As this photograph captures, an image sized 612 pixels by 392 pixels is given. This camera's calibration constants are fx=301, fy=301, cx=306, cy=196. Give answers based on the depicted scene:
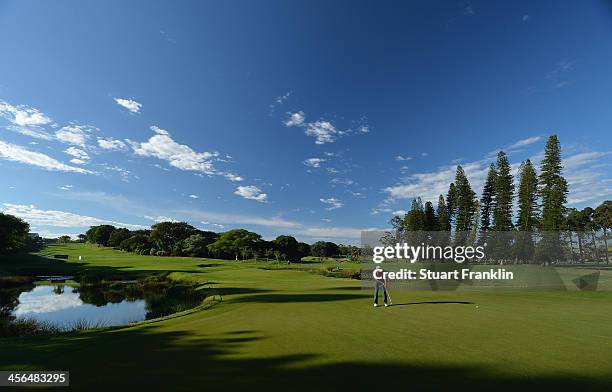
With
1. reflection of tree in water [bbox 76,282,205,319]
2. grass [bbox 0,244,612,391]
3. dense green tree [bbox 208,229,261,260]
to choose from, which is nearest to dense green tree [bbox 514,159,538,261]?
grass [bbox 0,244,612,391]

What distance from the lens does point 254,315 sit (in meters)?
12.4

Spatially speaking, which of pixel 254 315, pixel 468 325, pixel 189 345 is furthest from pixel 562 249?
pixel 189 345

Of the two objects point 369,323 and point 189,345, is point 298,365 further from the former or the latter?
point 369,323

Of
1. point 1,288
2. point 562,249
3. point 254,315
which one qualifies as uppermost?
point 562,249

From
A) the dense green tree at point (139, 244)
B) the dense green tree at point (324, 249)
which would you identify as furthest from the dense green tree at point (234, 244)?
the dense green tree at point (324, 249)

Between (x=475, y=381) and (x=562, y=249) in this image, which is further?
(x=562, y=249)

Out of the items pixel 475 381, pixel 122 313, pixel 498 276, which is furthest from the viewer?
pixel 498 276

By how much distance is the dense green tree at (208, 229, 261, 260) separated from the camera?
354 ft

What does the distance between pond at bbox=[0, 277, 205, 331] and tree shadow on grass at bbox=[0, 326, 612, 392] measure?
337 inches

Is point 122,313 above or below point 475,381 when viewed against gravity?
below

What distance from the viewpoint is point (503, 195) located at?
54.9m

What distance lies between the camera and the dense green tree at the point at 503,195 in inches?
2151

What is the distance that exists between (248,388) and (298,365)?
1.46 m

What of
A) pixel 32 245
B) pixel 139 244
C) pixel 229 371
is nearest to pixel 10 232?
pixel 139 244
